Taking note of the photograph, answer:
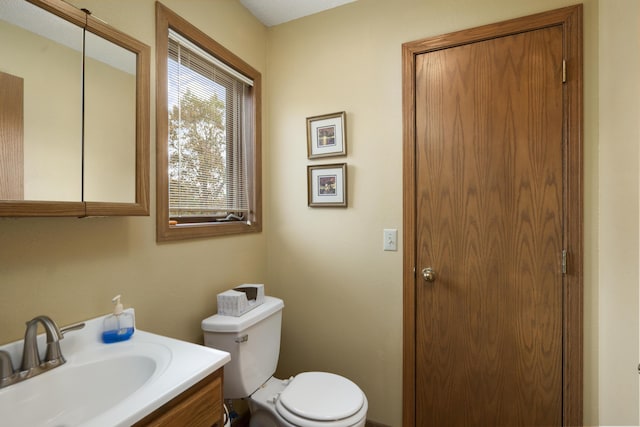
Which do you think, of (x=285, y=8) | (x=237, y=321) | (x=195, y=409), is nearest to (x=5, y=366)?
(x=195, y=409)

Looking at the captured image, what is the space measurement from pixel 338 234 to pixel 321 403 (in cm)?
85

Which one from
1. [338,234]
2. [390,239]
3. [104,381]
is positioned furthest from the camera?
[338,234]

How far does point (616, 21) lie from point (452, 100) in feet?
2.03

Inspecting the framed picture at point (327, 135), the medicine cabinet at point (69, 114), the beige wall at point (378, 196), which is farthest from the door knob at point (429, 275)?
the medicine cabinet at point (69, 114)

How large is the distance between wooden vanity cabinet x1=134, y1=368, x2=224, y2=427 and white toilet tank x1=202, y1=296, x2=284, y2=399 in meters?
0.37

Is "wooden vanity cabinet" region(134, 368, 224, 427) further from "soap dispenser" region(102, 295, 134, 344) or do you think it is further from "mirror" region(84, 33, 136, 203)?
"mirror" region(84, 33, 136, 203)

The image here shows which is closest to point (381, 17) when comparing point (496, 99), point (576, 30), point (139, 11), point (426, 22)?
point (426, 22)

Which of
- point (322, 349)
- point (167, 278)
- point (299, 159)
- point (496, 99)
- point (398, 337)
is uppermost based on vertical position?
point (496, 99)

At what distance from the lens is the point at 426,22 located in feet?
5.25

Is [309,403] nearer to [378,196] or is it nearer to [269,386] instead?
[269,386]

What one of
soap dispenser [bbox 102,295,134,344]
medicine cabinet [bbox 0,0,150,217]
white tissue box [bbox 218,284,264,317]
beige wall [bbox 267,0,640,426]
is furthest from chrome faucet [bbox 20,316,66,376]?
beige wall [bbox 267,0,640,426]

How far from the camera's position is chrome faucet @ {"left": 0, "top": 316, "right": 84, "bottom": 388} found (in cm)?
82

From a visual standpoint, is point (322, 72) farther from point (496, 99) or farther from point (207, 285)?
point (207, 285)

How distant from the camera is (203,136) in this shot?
156 centimetres
